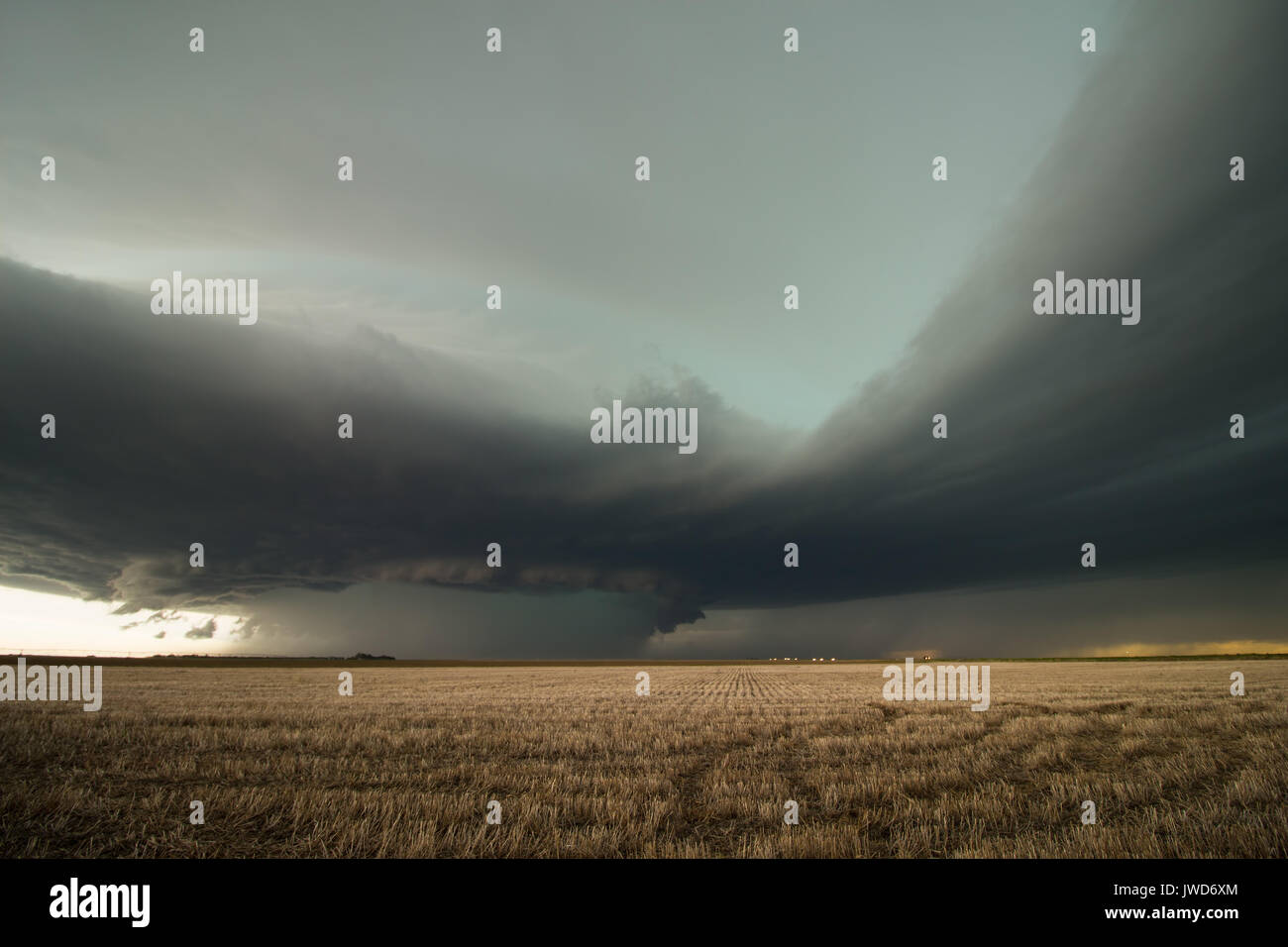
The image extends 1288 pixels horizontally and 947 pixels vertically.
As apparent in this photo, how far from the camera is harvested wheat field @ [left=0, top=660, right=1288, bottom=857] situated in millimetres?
8258

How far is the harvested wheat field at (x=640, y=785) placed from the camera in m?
8.26

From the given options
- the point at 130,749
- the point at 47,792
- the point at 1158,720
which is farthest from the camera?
the point at 1158,720

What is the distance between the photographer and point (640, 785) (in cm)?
1129

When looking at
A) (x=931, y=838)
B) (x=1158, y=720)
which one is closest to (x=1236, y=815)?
(x=931, y=838)

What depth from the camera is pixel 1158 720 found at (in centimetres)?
2050

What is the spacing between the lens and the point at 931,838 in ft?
28.2
